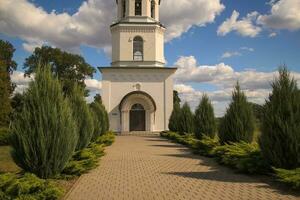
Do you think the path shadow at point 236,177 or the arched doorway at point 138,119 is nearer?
the path shadow at point 236,177

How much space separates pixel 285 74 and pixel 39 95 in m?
6.39

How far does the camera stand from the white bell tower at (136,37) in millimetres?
31422

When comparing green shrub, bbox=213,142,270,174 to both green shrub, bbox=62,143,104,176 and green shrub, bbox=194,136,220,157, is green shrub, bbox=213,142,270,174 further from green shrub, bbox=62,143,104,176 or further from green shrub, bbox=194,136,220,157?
green shrub, bbox=62,143,104,176

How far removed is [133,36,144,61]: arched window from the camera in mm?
31797

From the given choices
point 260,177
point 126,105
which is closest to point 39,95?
point 260,177

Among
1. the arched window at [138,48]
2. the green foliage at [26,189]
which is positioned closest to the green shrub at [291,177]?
the green foliage at [26,189]

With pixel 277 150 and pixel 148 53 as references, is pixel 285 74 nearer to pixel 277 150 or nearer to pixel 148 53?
pixel 277 150

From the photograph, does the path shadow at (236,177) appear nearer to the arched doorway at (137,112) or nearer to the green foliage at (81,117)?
the green foliage at (81,117)

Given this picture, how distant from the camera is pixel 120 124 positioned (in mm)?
30578

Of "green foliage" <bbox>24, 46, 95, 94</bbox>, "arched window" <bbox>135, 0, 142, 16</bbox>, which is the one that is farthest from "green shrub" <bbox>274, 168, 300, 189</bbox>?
"green foliage" <bbox>24, 46, 95, 94</bbox>

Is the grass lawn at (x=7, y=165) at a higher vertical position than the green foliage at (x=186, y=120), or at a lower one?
lower

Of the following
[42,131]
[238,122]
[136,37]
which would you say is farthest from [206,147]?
[136,37]

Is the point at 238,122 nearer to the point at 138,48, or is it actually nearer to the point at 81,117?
the point at 81,117

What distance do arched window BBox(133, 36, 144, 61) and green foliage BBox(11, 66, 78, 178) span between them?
23.7 metres
